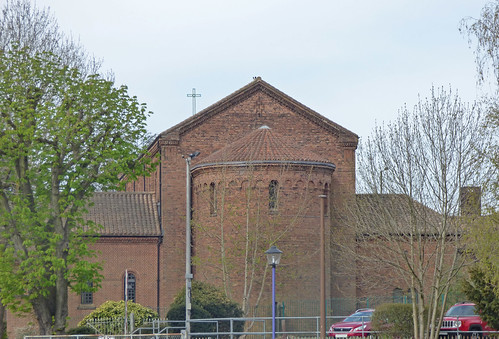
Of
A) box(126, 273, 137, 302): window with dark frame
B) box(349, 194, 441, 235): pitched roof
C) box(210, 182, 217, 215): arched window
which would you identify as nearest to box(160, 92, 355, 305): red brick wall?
box(126, 273, 137, 302): window with dark frame

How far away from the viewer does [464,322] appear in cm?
3269

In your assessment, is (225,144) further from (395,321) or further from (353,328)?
(395,321)

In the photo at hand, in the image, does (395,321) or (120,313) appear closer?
(395,321)

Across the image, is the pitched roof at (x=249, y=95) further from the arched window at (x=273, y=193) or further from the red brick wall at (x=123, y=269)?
the arched window at (x=273, y=193)

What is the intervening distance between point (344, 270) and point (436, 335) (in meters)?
15.2

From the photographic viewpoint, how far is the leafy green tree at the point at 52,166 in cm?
2875

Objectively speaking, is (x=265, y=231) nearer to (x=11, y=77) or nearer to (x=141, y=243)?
(x=141, y=243)

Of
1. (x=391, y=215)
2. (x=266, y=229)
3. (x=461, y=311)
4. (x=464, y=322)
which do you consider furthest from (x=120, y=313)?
(x=464, y=322)

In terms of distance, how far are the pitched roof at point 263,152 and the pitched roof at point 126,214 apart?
192 inches

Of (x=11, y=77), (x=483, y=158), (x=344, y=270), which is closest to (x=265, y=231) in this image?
(x=344, y=270)

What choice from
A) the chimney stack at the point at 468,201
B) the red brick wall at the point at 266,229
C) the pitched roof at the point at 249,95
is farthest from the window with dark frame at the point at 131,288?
the chimney stack at the point at 468,201

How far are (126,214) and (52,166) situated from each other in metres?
16.4

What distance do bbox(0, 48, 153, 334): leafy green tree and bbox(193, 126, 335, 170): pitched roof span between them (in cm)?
1086

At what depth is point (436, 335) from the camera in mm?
28547
